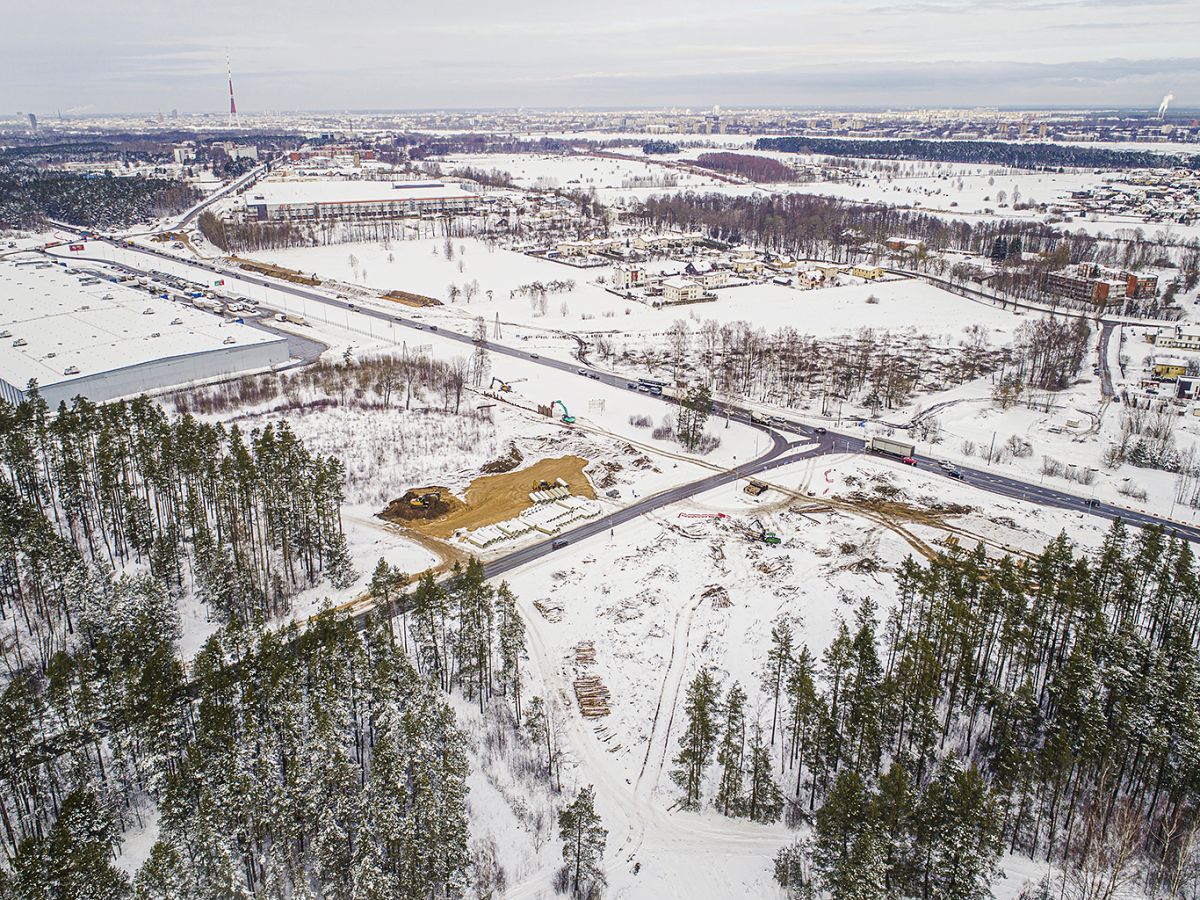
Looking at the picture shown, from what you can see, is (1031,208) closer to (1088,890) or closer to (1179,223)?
(1179,223)

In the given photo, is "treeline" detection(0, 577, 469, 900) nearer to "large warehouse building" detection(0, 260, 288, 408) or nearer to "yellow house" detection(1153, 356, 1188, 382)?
"large warehouse building" detection(0, 260, 288, 408)

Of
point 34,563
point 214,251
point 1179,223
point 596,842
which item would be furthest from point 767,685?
point 1179,223

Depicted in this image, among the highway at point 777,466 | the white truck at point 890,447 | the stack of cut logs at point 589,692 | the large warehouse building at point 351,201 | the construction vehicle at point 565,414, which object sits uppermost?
the large warehouse building at point 351,201

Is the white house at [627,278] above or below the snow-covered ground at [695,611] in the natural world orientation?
above

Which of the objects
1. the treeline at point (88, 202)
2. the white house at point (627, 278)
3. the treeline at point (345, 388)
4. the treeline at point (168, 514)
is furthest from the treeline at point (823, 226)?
the treeline at point (168, 514)

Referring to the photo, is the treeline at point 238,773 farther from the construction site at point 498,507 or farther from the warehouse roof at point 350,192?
the warehouse roof at point 350,192
